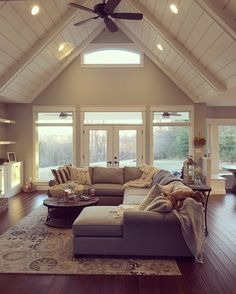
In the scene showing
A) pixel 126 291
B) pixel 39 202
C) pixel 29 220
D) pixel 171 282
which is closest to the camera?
pixel 126 291

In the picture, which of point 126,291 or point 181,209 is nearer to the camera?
point 126,291

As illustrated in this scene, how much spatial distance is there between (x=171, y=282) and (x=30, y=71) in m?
5.91

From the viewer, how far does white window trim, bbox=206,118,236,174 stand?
9.38 m

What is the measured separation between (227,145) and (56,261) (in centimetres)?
746

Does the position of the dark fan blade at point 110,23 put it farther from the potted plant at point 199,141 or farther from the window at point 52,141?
the potted plant at point 199,141

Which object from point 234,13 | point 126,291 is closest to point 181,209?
point 126,291

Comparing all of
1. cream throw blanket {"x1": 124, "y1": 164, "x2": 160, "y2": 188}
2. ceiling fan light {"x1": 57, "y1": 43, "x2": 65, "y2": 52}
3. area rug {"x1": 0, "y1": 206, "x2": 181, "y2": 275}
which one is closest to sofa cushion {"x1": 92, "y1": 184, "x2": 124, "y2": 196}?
cream throw blanket {"x1": 124, "y1": 164, "x2": 160, "y2": 188}

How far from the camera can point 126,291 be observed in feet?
9.65

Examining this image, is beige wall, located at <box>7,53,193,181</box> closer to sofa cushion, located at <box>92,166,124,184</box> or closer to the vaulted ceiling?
the vaulted ceiling

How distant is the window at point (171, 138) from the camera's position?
8.72 meters

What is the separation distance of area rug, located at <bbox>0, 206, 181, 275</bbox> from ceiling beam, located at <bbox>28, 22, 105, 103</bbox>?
503cm

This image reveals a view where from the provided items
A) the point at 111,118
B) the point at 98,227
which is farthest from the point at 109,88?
Result: the point at 98,227

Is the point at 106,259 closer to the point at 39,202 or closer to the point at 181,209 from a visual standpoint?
the point at 181,209

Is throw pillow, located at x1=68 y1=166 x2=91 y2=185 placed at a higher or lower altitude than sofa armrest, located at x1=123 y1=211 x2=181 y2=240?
higher
